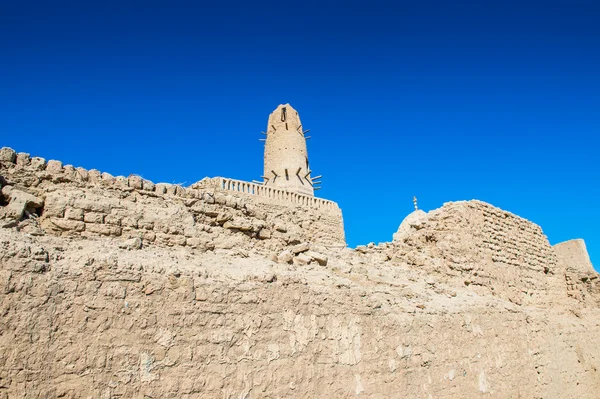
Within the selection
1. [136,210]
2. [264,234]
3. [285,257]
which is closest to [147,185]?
[136,210]

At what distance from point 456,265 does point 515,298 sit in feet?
5.06

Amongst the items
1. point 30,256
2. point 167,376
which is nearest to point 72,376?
point 167,376

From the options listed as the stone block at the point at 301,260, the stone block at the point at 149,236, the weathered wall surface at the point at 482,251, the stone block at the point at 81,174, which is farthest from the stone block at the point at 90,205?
the weathered wall surface at the point at 482,251

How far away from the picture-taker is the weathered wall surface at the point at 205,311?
3.04 meters

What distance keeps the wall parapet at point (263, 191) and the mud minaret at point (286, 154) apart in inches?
232

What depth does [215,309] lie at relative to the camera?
3740 mm

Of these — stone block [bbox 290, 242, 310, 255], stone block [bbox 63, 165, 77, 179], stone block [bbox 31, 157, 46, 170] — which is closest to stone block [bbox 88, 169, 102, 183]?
stone block [bbox 63, 165, 77, 179]

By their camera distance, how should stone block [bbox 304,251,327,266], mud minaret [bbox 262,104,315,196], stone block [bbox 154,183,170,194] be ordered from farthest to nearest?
mud minaret [bbox 262,104,315,196] → stone block [bbox 304,251,327,266] → stone block [bbox 154,183,170,194]

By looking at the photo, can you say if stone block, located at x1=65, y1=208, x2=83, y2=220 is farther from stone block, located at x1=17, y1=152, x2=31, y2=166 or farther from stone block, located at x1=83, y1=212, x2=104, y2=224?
stone block, located at x1=17, y1=152, x2=31, y2=166

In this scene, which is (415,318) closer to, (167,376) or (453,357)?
(453,357)

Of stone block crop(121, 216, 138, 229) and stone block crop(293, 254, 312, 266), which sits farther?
stone block crop(293, 254, 312, 266)

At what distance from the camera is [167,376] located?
10.9 feet

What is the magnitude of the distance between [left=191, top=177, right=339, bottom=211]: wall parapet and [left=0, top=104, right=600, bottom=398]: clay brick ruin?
9.60m

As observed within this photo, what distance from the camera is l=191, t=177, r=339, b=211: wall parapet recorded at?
1589cm
